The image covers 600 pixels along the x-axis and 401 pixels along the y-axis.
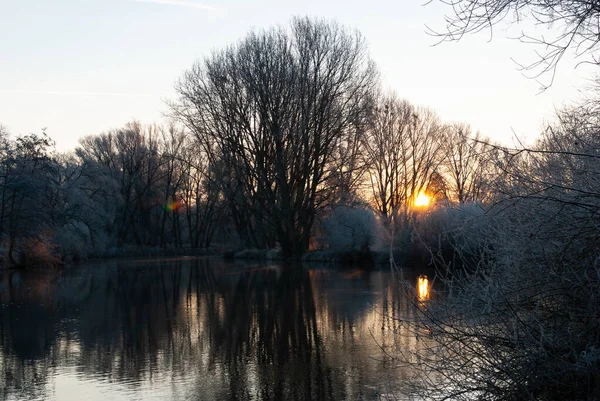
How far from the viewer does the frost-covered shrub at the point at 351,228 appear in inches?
1459

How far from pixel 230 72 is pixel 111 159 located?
1042 inches

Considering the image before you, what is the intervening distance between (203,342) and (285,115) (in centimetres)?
2557

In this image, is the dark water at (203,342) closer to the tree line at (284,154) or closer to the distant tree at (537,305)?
the distant tree at (537,305)

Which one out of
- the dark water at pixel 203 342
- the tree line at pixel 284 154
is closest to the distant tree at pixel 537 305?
the dark water at pixel 203 342

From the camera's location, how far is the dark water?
32.9 ft

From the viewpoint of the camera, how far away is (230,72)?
38.7 meters

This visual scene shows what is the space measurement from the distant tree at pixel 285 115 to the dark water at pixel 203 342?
14284 millimetres

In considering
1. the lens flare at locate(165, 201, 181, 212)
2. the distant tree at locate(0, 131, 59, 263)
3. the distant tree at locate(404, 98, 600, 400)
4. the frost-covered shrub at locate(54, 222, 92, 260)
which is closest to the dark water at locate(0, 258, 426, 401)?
the distant tree at locate(404, 98, 600, 400)

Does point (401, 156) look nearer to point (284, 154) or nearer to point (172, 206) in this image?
point (284, 154)

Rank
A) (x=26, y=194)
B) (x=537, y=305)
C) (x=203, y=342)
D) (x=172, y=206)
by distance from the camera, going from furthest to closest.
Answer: (x=172, y=206) < (x=26, y=194) < (x=203, y=342) < (x=537, y=305)

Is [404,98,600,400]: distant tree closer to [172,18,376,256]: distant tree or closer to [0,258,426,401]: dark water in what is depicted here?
[0,258,426,401]: dark water

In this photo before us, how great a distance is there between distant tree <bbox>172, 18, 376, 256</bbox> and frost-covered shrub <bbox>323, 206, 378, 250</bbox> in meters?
1.40

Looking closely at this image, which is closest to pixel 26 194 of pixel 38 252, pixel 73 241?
pixel 38 252

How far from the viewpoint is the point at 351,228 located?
38.2 meters
